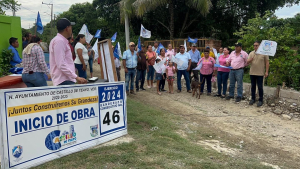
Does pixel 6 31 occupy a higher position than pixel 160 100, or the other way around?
pixel 6 31

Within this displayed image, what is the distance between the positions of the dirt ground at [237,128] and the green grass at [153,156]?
1.35 feet

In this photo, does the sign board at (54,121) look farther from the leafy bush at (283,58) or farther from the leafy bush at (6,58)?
the leafy bush at (283,58)

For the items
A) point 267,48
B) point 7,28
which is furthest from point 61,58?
point 267,48

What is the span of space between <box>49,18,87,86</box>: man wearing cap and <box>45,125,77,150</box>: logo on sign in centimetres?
80

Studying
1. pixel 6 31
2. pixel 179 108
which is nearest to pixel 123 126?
pixel 179 108

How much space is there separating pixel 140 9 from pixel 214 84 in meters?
8.40

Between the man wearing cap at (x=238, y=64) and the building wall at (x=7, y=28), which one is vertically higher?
the building wall at (x=7, y=28)

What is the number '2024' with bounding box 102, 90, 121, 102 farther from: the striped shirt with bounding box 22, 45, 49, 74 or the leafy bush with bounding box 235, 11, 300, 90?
the leafy bush with bounding box 235, 11, 300, 90

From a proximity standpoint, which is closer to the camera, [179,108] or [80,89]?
[80,89]

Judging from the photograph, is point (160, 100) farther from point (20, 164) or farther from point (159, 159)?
point (20, 164)

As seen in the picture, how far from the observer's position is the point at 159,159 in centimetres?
365

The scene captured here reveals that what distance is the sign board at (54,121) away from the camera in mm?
3080

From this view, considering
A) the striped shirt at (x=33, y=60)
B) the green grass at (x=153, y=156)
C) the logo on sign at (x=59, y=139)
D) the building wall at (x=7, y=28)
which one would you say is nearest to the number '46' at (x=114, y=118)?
the green grass at (x=153, y=156)

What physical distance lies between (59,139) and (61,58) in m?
1.23
